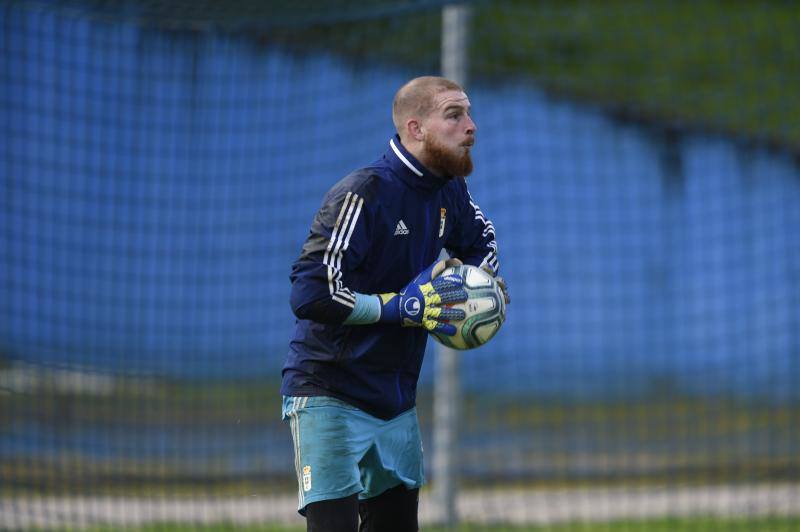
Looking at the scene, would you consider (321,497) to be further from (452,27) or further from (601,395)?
(601,395)

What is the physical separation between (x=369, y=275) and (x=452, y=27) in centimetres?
383

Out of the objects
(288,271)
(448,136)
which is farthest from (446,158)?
(288,271)

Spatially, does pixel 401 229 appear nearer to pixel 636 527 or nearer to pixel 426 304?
pixel 426 304

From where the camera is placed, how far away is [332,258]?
4117 mm

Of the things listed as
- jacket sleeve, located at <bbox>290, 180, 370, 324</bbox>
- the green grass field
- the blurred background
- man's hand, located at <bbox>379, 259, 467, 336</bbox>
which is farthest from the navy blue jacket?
the blurred background

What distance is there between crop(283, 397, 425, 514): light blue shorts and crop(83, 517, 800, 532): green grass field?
332 centimetres

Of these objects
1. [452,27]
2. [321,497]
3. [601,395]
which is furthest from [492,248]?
[601,395]

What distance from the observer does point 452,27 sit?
25.7 ft

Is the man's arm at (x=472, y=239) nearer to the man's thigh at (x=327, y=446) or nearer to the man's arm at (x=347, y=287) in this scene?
the man's arm at (x=347, y=287)

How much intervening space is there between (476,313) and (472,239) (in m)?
0.68

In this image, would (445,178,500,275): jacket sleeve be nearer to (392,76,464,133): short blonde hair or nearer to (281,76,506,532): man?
(281,76,506,532): man

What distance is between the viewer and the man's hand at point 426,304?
4188 millimetres

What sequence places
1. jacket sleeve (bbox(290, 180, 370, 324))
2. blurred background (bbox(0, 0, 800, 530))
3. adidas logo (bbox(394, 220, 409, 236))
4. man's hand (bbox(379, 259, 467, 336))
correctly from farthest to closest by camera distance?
blurred background (bbox(0, 0, 800, 530)) < adidas logo (bbox(394, 220, 409, 236)) < man's hand (bbox(379, 259, 467, 336)) < jacket sleeve (bbox(290, 180, 370, 324))

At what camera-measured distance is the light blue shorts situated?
166 inches
